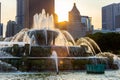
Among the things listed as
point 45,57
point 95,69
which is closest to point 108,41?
point 45,57

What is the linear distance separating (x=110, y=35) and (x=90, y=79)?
77308mm

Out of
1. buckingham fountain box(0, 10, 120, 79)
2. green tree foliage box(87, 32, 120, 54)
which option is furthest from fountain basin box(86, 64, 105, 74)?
green tree foliage box(87, 32, 120, 54)

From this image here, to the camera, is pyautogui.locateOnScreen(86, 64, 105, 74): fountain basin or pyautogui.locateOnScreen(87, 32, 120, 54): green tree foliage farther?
pyautogui.locateOnScreen(87, 32, 120, 54): green tree foliage

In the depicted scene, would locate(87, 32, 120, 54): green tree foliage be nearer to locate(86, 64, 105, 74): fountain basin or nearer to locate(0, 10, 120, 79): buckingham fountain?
locate(0, 10, 120, 79): buckingham fountain

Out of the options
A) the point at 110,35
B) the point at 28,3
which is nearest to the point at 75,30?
the point at 28,3

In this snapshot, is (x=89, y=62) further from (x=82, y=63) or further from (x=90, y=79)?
(x=90, y=79)

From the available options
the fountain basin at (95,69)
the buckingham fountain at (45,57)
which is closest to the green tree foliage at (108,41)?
the buckingham fountain at (45,57)

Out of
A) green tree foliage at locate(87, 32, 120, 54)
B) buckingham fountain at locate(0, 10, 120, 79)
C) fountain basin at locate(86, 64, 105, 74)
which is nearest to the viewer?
fountain basin at locate(86, 64, 105, 74)

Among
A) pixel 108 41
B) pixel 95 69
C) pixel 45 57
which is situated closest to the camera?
pixel 95 69

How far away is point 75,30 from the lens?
19800 centimetres

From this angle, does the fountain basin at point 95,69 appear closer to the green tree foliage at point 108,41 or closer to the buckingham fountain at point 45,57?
the buckingham fountain at point 45,57

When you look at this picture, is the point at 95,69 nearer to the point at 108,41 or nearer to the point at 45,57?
the point at 45,57

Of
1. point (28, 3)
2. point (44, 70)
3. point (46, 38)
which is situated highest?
point (28, 3)

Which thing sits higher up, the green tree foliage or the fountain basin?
the green tree foliage
